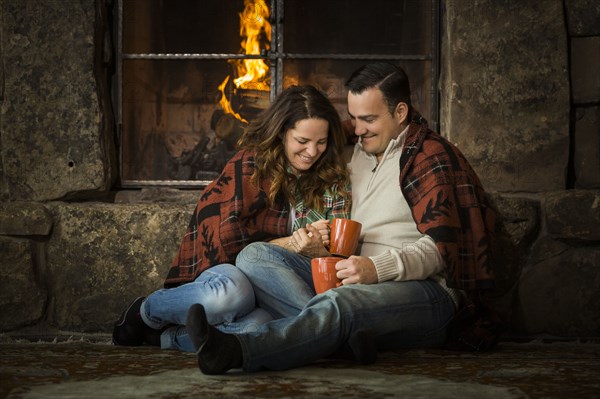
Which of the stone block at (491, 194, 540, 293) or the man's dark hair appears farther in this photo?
the stone block at (491, 194, 540, 293)

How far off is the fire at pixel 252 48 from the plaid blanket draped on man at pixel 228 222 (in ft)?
1.92

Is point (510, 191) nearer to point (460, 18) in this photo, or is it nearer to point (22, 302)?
point (460, 18)

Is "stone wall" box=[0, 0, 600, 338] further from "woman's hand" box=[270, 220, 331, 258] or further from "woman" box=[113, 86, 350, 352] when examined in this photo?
"woman's hand" box=[270, 220, 331, 258]

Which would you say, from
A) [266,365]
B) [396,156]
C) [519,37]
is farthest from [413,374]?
[519,37]

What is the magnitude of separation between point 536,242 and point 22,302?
1958 mm

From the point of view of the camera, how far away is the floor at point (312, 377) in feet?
5.90

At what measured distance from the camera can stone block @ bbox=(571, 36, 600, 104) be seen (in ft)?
9.71

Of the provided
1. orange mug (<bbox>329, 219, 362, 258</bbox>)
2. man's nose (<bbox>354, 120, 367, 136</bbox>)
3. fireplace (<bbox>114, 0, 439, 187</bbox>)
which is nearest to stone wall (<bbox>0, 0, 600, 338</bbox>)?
fireplace (<bbox>114, 0, 439, 187</bbox>)

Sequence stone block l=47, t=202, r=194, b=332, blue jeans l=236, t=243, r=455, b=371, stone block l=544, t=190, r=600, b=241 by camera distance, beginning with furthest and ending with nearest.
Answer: stone block l=47, t=202, r=194, b=332 → stone block l=544, t=190, r=600, b=241 → blue jeans l=236, t=243, r=455, b=371

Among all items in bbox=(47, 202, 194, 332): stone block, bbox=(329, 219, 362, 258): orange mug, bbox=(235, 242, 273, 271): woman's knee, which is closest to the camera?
bbox=(329, 219, 362, 258): orange mug

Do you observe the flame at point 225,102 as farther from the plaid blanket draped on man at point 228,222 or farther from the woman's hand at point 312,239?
the woman's hand at point 312,239

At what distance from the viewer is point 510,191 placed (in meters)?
2.99

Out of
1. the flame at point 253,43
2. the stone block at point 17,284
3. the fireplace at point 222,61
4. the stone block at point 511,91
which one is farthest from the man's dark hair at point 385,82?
the stone block at point 17,284

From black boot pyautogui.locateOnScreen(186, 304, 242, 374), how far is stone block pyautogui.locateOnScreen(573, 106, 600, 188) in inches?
66.5
